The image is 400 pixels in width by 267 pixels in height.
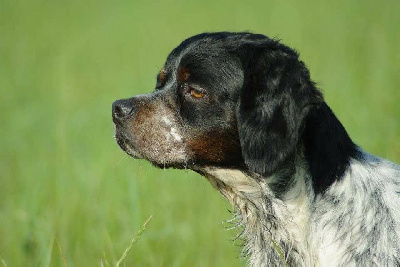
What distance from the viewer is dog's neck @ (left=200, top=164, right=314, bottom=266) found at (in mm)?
3869

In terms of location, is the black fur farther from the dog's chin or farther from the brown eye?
the dog's chin

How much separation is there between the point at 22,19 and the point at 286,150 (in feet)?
44.9

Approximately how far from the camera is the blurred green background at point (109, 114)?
581 centimetres

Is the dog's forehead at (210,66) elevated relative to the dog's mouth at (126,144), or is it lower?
elevated

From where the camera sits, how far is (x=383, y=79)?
8.68 metres

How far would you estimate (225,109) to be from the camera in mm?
3959

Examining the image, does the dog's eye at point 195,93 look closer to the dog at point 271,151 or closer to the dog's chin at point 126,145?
the dog at point 271,151

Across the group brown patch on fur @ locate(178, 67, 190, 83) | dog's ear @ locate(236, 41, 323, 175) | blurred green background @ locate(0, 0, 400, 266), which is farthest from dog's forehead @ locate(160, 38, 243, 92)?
blurred green background @ locate(0, 0, 400, 266)

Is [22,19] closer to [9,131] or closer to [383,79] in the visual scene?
[9,131]

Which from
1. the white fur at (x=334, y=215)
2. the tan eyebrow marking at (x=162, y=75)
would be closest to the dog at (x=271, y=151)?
the white fur at (x=334, y=215)

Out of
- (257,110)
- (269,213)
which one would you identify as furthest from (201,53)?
(269,213)

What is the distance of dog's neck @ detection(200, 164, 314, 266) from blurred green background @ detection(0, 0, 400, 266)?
2.56 feet

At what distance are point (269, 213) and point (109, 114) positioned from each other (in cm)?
510

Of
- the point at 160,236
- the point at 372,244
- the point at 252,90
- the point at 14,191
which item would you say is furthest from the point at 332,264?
the point at 14,191
